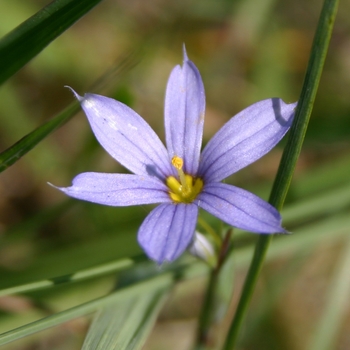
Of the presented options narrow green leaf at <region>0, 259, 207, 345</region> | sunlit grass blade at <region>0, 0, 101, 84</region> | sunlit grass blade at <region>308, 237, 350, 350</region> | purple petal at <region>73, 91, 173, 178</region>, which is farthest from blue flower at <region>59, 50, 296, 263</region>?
sunlit grass blade at <region>308, 237, 350, 350</region>

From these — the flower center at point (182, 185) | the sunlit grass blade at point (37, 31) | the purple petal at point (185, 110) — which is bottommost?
the sunlit grass blade at point (37, 31)

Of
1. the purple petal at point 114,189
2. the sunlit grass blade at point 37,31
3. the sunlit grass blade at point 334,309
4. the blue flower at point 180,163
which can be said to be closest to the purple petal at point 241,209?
the blue flower at point 180,163

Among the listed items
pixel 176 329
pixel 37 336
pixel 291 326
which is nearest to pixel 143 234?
pixel 37 336

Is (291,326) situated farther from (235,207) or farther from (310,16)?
(310,16)

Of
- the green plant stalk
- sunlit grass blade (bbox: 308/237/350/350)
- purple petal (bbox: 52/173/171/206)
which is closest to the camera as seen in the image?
the green plant stalk

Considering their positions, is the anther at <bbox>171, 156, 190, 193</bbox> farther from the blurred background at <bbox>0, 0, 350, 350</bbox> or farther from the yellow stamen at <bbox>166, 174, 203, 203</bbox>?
the blurred background at <bbox>0, 0, 350, 350</bbox>

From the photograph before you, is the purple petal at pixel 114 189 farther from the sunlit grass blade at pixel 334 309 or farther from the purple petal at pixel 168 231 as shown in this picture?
the sunlit grass blade at pixel 334 309
